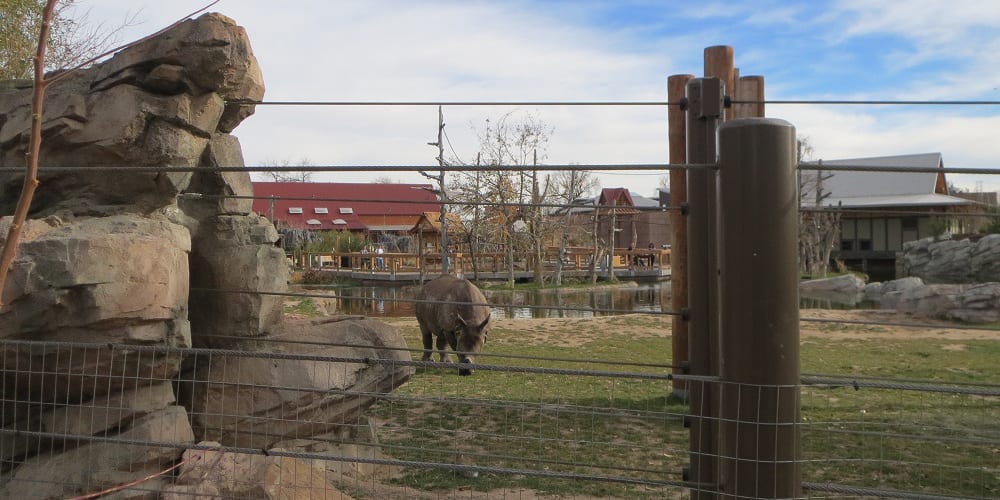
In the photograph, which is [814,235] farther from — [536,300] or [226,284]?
[226,284]

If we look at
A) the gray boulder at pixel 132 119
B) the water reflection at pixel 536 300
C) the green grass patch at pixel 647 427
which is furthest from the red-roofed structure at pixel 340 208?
the gray boulder at pixel 132 119

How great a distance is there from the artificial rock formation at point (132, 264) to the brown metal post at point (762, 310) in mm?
2373

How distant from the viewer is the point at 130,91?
14.7 ft

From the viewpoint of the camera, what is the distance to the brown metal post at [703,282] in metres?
2.90

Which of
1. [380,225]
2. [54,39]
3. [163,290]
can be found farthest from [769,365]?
[380,225]

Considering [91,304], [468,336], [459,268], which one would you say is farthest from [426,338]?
[459,268]

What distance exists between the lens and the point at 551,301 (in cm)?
2581

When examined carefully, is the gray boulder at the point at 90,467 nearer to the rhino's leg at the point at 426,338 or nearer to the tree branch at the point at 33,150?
the tree branch at the point at 33,150

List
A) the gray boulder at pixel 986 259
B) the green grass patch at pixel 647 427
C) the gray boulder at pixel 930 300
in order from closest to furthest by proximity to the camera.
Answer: the green grass patch at pixel 647 427 → the gray boulder at pixel 930 300 → the gray boulder at pixel 986 259

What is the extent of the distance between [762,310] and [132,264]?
10.2ft

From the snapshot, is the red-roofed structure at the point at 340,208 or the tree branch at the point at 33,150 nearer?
the tree branch at the point at 33,150

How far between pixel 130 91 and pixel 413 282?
2529 centimetres

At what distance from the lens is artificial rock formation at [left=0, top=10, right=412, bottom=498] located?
382 cm

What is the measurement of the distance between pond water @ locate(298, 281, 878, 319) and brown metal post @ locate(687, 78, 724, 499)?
1508cm
